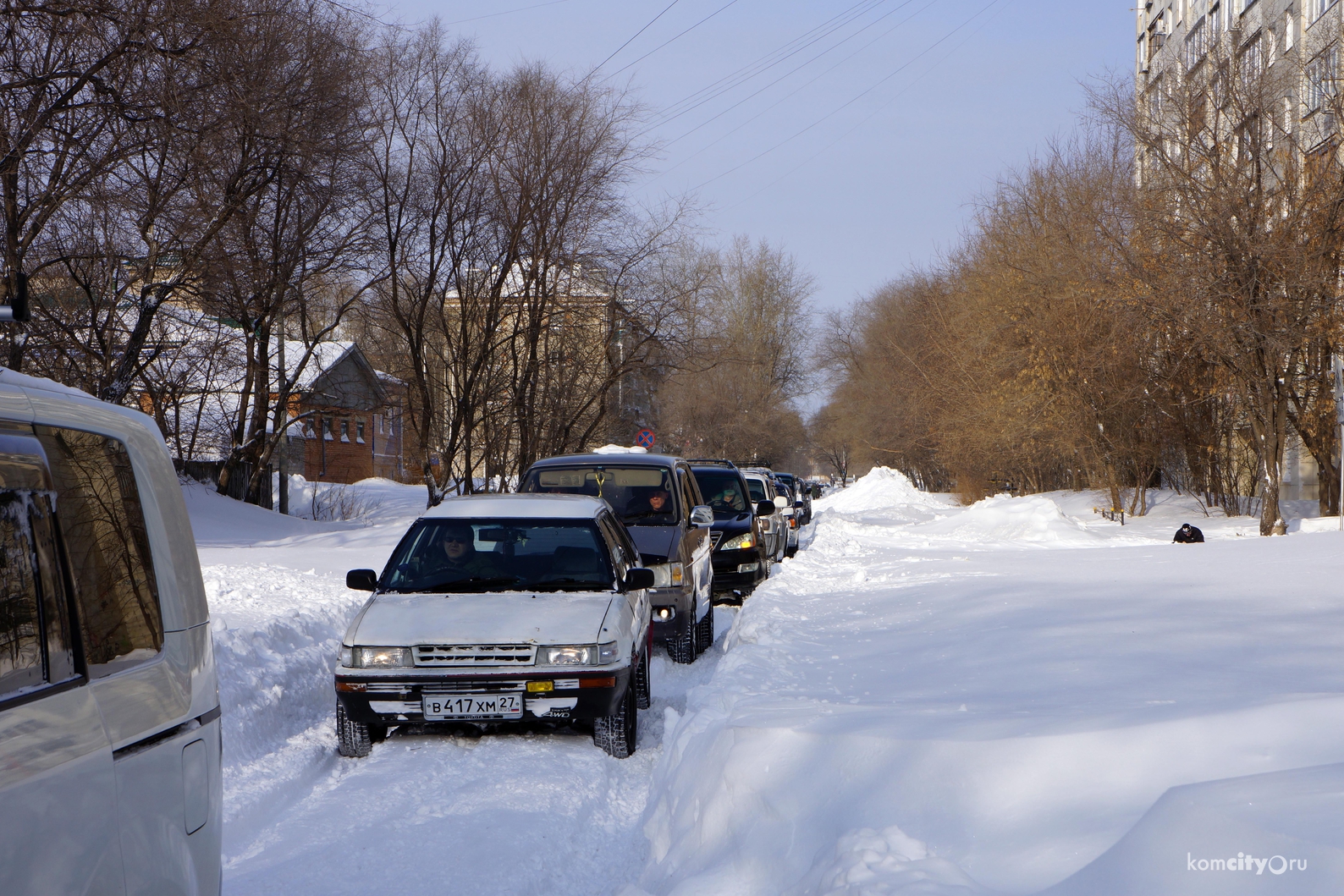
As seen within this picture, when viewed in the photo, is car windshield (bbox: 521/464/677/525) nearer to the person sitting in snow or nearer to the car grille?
the car grille

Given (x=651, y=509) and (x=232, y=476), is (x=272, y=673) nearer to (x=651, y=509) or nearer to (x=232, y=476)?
(x=651, y=509)

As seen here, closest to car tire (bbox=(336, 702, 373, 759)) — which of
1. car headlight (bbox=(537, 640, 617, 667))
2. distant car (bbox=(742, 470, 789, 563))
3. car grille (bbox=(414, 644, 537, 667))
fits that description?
car grille (bbox=(414, 644, 537, 667))

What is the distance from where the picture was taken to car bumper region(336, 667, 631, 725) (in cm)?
620

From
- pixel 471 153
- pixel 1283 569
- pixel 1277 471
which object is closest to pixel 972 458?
pixel 1277 471

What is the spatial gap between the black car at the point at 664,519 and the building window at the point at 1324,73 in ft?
49.2

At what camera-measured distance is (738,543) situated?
14.0 metres

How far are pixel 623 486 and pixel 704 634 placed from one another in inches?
63.9

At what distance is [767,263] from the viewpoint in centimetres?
6938

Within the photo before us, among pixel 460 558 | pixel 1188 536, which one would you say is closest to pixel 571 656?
pixel 460 558

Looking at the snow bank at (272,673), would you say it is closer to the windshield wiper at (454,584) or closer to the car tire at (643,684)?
the windshield wiper at (454,584)

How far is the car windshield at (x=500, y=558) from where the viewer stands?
23.4 feet

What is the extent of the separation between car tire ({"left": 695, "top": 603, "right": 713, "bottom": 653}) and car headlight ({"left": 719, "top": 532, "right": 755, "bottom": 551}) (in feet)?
10.5

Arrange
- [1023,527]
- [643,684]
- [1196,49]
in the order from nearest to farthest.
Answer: [643,684]
[1196,49]
[1023,527]

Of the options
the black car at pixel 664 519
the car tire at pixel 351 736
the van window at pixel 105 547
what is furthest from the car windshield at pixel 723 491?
the van window at pixel 105 547
